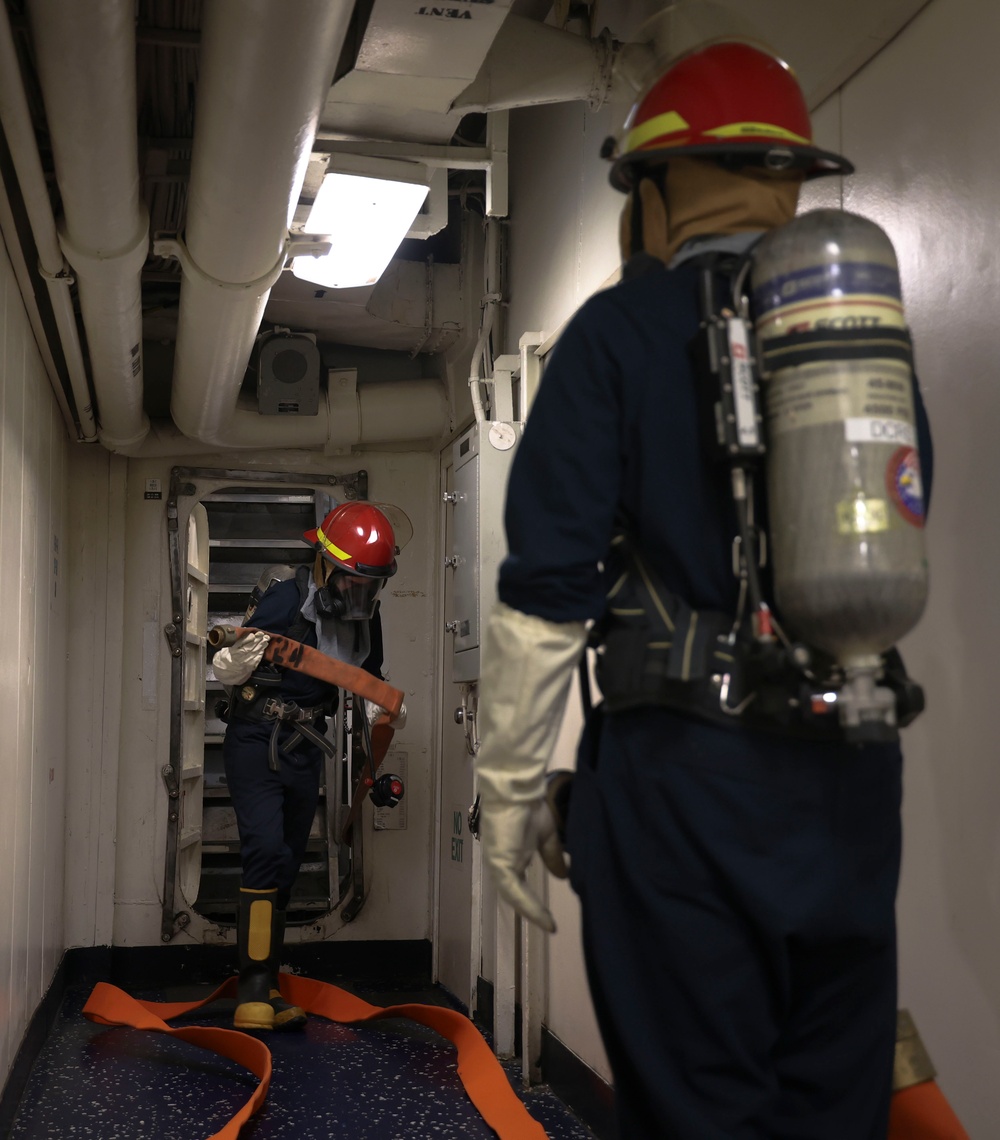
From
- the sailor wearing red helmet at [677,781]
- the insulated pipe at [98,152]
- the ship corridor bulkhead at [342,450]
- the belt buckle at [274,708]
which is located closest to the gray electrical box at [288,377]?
the ship corridor bulkhead at [342,450]

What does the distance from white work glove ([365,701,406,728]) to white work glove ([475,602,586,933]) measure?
406cm

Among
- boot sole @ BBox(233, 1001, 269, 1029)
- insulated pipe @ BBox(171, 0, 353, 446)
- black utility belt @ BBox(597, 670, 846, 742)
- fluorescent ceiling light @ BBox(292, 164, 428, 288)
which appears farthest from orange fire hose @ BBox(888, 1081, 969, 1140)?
boot sole @ BBox(233, 1001, 269, 1029)

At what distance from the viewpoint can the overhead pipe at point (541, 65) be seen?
11.4ft

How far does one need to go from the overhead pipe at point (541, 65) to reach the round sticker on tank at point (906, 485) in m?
2.47

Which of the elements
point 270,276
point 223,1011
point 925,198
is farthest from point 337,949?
point 925,198

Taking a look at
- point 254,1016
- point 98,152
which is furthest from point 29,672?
point 98,152

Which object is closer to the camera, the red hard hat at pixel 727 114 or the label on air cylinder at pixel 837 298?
the label on air cylinder at pixel 837 298

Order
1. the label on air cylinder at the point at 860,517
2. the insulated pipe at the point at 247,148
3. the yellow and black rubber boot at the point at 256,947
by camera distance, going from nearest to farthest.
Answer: the label on air cylinder at the point at 860,517 → the insulated pipe at the point at 247,148 → the yellow and black rubber boot at the point at 256,947

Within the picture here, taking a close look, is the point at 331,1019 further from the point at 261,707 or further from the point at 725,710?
the point at 725,710

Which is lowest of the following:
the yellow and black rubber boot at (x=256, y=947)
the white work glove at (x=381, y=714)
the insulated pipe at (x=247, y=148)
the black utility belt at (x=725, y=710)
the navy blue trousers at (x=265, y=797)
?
the yellow and black rubber boot at (x=256, y=947)

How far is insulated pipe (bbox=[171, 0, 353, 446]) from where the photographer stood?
8.13 ft

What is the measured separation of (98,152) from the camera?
10.1 ft

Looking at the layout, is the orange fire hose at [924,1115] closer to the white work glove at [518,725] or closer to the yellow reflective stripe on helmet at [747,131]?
the white work glove at [518,725]

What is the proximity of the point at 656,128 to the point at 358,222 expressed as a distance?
2750 millimetres
